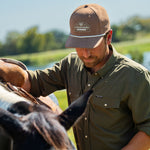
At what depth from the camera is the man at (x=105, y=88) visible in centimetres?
226

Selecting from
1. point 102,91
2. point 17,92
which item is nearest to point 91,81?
point 102,91

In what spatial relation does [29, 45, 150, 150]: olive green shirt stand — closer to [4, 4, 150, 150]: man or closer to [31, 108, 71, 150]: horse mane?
[4, 4, 150, 150]: man

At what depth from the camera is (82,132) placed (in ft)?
8.18

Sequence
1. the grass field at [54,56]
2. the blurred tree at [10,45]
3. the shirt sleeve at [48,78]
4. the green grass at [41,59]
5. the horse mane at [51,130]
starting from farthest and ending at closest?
1. the blurred tree at [10,45]
2. the green grass at [41,59]
3. the grass field at [54,56]
4. the shirt sleeve at [48,78]
5. the horse mane at [51,130]

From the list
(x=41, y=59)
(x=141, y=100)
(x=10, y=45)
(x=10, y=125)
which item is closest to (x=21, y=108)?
(x=10, y=125)

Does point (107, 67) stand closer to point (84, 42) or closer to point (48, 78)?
point (84, 42)

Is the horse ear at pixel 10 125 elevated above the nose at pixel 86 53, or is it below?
below

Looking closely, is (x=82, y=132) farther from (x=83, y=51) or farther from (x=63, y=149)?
(x=63, y=149)

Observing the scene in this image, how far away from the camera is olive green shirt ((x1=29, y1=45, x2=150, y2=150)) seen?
7.42ft

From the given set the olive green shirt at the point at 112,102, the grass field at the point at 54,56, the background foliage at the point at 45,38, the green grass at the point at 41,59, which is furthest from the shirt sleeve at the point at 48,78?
the background foliage at the point at 45,38

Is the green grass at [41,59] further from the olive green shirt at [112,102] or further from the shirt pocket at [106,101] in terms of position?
the shirt pocket at [106,101]

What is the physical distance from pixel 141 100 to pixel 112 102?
22 cm

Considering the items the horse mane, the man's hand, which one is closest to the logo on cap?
the man's hand

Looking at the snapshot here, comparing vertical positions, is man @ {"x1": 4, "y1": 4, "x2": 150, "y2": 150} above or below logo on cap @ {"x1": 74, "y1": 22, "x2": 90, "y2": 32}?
below
